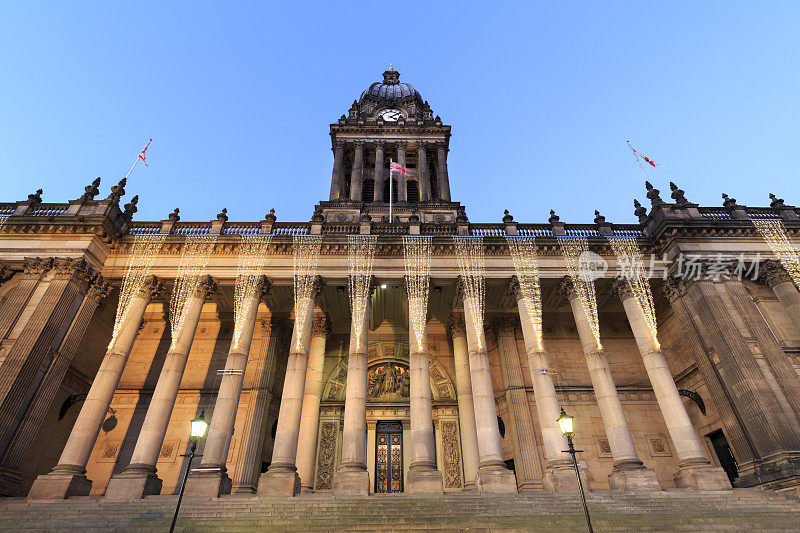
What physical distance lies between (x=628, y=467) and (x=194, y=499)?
15.7 metres

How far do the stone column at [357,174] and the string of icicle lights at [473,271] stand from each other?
12.9 m

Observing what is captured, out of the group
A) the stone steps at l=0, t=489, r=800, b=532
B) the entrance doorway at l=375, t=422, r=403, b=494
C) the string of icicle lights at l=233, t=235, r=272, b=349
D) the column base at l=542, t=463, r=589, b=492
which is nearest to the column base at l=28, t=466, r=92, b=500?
the stone steps at l=0, t=489, r=800, b=532

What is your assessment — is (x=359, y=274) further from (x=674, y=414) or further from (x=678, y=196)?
(x=678, y=196)

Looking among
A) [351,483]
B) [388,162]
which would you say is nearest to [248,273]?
[351,483]

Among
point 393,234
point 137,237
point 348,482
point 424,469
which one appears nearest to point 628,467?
point 424,469

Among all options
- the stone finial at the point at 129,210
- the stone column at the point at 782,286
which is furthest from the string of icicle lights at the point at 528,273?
the stone finial at the point at 129,210

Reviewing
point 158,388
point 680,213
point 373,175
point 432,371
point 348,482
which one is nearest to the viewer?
point 348,482

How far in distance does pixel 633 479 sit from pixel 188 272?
20.9 m

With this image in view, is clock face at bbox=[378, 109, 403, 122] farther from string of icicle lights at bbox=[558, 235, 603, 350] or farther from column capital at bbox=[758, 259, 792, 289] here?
column capital at bbox=[758, 259, 792, 289]

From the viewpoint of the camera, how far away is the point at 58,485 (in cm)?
1504

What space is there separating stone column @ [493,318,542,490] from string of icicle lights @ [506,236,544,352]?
413 cm

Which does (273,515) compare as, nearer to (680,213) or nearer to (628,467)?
(628,467)

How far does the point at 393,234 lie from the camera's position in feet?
75.0

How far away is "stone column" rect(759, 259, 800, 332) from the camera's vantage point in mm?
20109
